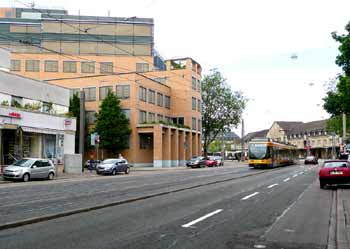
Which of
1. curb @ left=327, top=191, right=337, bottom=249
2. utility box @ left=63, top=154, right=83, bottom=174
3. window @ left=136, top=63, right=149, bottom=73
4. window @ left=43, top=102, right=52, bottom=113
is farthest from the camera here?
window @ left=136, top=63, right=149, bottom=73

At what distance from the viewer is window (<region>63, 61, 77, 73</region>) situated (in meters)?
73.2

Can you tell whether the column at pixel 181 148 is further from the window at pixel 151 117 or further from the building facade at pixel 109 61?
the window at pixel 151 117

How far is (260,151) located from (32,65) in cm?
4058

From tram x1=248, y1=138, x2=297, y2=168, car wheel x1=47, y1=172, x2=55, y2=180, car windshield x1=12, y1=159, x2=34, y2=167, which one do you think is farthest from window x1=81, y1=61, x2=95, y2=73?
car windshield x1=12, y1=159, x2=34, y2=167

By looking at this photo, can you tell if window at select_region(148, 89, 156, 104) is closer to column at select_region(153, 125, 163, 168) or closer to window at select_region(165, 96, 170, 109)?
window at select_region(165, 96, 170, 109)

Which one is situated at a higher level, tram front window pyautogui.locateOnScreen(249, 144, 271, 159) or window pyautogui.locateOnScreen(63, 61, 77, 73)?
window pyautogui.locateOnScreen(63, 61, 77, 73)

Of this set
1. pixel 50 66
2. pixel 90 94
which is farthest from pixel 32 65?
pixel 90 94

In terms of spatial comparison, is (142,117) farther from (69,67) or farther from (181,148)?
(69,67)

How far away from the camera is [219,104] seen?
88188mm

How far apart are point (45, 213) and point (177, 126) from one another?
55069 mm

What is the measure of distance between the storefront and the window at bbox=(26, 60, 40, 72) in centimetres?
3198

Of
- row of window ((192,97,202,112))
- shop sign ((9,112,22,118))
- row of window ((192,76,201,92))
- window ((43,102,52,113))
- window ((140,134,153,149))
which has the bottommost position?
window ((140,134,153,149))

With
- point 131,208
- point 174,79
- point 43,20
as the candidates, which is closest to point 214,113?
point 174,79

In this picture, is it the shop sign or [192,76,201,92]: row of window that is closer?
the shop sign
